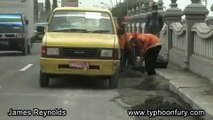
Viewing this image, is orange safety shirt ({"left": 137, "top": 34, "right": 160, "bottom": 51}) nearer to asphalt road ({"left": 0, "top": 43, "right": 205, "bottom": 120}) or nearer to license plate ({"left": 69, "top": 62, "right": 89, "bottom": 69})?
asphalt road ({"left": 0, "top": 43, "right": 205, "bottom": 120})

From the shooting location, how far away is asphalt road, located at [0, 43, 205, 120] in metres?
9.94

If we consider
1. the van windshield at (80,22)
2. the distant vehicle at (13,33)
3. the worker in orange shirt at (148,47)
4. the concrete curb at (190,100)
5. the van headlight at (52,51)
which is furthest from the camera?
the distant vehicle at (13,33)

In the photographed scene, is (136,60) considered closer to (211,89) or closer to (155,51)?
(155,51)

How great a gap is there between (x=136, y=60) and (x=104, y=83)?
185cm

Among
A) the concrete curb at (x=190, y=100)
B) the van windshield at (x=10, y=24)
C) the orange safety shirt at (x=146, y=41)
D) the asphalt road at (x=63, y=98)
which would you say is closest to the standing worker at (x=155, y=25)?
the orange safety shirt at (x=146, y=41)

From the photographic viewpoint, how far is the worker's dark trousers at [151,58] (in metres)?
15.5

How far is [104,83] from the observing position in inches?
579

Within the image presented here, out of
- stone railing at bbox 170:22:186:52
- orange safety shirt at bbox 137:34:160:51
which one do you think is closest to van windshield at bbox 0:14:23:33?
stone railing at bbox 170:22:186:52

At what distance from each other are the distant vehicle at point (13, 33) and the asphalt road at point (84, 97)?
1047cm

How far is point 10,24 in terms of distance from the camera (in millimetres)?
27234

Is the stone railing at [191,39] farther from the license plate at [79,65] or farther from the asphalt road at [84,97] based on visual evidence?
the license plate at [79,65]

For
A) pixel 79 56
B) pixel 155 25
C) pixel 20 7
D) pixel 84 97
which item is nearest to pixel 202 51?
pixel 79 56

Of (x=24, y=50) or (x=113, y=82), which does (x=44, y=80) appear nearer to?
(x=113, y=82)

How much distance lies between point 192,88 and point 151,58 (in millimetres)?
3859
